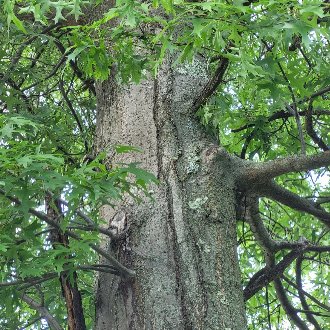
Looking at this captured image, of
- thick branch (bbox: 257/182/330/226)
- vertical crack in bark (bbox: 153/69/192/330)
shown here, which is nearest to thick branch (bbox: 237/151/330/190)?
thick branch (bbox: 257/182/330/226)

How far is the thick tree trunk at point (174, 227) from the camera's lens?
7.13 ft

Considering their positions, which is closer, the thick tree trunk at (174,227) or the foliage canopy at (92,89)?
the foliage canopy at (92,89)

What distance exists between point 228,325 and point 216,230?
1.15ft

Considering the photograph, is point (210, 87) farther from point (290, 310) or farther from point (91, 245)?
point (290, 310)

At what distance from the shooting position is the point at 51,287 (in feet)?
9.69

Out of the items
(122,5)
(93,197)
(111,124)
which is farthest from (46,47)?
(93,197)

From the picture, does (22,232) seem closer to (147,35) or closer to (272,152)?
(147,35)

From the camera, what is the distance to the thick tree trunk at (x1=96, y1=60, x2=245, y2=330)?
7.13 ft

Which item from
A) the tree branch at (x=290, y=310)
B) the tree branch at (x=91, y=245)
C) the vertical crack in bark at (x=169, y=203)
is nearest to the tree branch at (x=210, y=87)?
the vertical crack in bark at (x=169, y=203)

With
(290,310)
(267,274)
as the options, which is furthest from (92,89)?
(290,310)

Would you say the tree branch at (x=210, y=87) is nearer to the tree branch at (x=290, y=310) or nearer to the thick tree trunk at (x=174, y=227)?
the thick tree trunk at (x=174, y=227)

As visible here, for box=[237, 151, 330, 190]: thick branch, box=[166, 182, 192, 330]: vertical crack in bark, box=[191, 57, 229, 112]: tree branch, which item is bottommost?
box=[166, 182, 192, 330]: vertical crack in bark

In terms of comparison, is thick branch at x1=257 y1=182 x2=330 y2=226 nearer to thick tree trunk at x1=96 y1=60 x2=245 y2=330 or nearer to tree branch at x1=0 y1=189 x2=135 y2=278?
thick tree trunk at x1=96 y1=60 x2=245 y2=330

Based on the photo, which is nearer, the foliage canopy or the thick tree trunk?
the foliage canopy
